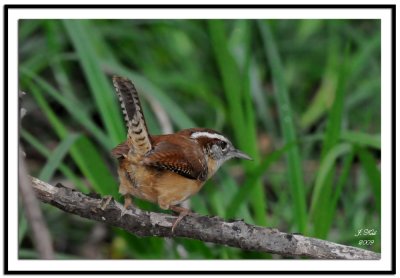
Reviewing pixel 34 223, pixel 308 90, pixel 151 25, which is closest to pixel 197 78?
pixel 151 25

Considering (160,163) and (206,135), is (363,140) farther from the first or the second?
(160,163)

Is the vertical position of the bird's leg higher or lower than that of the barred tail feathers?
lower

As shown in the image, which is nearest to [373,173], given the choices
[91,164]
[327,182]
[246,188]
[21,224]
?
[327,182]

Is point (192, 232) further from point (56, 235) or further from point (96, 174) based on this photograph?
point (56, 235)

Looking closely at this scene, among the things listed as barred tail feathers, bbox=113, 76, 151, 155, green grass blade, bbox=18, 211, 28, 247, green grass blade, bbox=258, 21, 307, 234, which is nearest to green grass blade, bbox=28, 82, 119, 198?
green grass blade, bbox=18, 211, 28, 247

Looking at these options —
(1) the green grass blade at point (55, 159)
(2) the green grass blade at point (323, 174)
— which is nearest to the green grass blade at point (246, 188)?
(2) the green grass blade at point (323, 174)

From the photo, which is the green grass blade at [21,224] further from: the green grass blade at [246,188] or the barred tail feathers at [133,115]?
the green grass blade at [246,188]

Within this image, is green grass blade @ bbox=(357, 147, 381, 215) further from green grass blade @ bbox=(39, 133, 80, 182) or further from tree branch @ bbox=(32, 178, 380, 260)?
green grass blade @ bbox=(39, 133, 80, 182)
